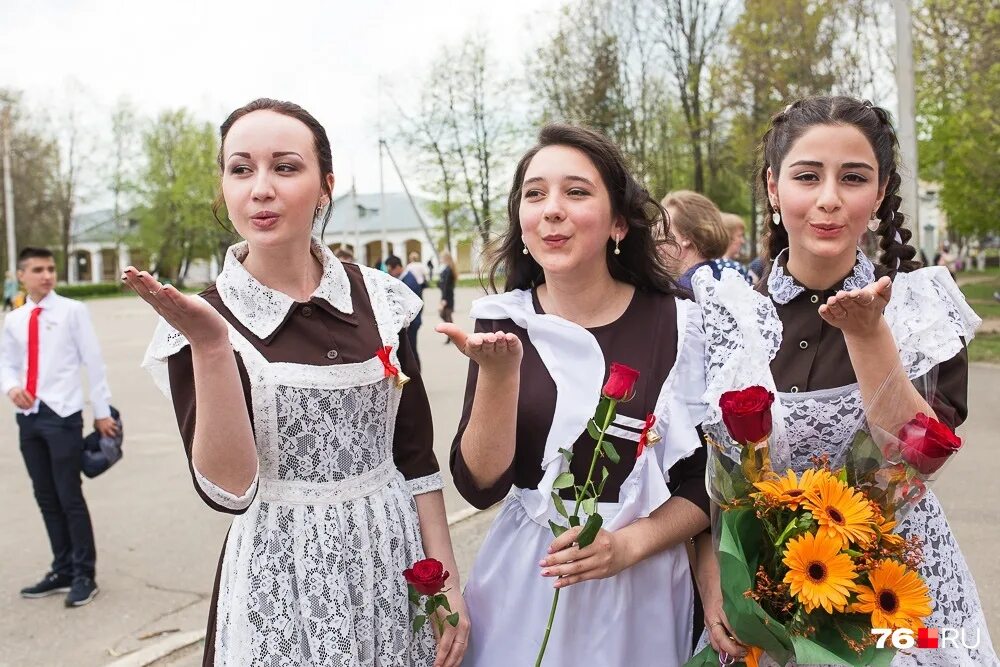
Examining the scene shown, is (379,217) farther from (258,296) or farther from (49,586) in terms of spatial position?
(258,296)

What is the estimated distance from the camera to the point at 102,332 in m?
21.4

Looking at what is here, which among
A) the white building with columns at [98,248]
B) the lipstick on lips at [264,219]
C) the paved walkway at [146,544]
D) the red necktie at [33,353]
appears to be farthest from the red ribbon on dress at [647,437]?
the white building with columns at [98,248]

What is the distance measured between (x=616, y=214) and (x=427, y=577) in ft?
3.34

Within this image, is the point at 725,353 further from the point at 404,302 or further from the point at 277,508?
the point at 277,508

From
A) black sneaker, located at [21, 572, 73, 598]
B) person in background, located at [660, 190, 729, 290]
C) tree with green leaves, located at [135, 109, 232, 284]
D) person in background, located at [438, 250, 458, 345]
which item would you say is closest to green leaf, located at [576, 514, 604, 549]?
person in background, located at [660, 190, 729, 290]

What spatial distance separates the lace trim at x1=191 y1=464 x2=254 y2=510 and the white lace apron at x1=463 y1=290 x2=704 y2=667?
2.10ft

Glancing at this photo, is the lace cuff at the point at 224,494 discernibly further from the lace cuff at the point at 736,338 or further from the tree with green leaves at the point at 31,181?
the tree with green leaves at the point at 31,181

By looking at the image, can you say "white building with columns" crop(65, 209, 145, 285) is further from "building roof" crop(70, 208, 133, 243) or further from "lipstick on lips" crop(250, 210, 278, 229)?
"lipstick on lips" crop(250, 210, 278, 229)

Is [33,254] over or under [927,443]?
over

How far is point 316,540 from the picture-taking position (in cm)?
187

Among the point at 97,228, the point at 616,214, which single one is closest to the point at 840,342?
the point at 616,214

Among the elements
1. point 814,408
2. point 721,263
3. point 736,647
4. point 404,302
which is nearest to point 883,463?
point 814,408

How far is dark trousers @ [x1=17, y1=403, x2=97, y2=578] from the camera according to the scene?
15.6 feet

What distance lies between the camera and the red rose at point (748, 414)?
1.56m
